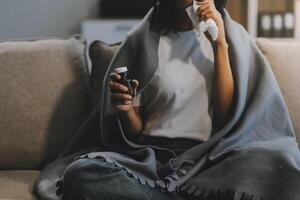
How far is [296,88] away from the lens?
1.68m

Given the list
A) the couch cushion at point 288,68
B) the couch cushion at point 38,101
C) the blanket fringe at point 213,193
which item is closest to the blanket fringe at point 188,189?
the blanket fringe at point 213,193

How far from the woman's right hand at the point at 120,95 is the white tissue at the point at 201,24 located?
0.25m

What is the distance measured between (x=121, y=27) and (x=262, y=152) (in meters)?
2.20

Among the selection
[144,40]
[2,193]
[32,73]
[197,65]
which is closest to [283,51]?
[197,65]

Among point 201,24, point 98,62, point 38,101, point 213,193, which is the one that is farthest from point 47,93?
point 213,193

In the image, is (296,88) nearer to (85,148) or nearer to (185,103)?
(185,103)

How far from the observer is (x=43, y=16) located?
149 inches

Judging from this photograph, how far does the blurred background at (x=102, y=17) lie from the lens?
331 cm

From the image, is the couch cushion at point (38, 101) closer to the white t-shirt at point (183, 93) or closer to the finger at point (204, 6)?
the white t-shirt at point (183, 93)

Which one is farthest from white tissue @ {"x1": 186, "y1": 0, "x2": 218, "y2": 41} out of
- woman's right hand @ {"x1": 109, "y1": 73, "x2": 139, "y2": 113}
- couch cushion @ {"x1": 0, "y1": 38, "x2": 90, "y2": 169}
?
couch cushion @ {"x1": 0, "y1": 38, "x2": 90, "y2": 169}

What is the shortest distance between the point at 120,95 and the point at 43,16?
8.21ft

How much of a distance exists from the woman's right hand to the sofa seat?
1.20 feet

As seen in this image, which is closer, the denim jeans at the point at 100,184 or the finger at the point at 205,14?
the denim jeans at the point at 100,184

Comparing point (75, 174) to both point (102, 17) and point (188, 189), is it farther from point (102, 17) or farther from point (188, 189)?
point (102, 17)
